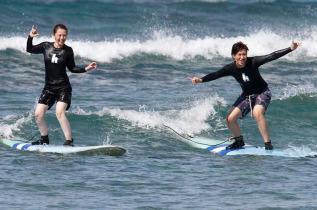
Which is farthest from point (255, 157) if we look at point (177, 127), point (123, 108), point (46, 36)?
point (46, 36)

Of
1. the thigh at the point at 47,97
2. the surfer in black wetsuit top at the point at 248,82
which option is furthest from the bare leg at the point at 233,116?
the thigh at the point at 47,97

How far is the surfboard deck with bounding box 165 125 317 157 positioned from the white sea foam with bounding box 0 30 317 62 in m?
9.90

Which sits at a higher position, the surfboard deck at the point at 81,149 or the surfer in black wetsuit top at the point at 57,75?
the surfer in black wetsuit top at the point at 57,75

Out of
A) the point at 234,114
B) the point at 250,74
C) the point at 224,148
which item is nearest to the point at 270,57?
the point at 250,74

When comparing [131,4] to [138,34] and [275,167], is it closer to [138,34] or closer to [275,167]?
[138,34]

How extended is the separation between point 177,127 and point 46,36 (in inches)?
487

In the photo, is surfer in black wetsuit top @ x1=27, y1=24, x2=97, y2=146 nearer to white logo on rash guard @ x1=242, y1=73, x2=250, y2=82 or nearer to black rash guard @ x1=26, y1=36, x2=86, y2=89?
black rash guard @ x1=26, y1=36, x2=86, y2=89

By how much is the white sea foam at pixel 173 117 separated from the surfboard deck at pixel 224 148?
0.70 m

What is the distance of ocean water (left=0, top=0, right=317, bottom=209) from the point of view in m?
7.22

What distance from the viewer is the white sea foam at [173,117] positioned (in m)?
11.7

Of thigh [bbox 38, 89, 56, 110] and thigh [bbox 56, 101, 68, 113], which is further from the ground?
thigh [bbox 38, 89, 56, 110]

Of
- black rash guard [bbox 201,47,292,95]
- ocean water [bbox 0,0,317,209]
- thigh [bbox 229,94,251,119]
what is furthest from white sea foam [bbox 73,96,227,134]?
black rash guard [bbox 201,47,292,95]

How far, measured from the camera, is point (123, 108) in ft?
42.4

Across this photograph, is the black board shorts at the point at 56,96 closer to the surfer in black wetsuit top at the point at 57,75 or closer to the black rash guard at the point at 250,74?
the surfer in black wetsuit top at the point at 57,75
